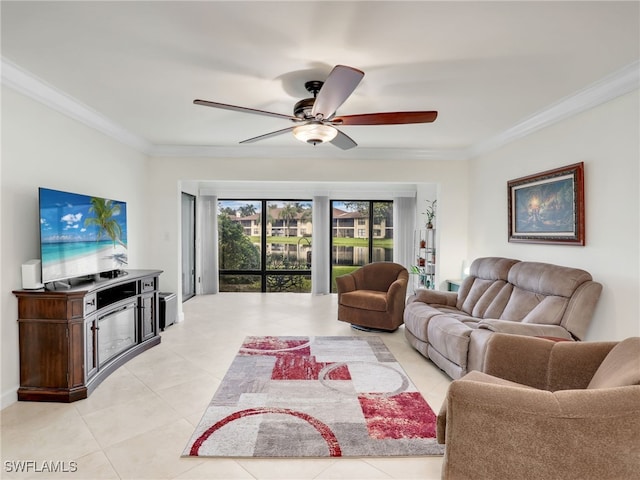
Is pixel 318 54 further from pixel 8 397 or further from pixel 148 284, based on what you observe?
pixel 8 397

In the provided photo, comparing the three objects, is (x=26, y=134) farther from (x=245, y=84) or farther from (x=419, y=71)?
(x=419, y=71)

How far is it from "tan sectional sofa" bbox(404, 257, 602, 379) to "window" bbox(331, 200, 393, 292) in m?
3.57

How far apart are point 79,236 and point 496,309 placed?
4.00 m

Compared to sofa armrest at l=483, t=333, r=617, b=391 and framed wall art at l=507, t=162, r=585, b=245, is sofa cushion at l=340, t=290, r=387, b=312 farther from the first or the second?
sofa armrest at l=483, t=333, r=617, b=391

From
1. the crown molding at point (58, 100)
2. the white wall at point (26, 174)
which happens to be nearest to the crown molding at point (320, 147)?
the crown molding at point (58, 100)

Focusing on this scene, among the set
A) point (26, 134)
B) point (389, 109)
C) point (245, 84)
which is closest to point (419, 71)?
point (389, 109)

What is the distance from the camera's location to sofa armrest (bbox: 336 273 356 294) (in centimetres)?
501

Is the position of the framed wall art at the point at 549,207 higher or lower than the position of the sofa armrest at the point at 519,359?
higher

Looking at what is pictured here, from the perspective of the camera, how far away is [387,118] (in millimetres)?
2742

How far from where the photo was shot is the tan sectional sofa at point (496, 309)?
2838 millimetres

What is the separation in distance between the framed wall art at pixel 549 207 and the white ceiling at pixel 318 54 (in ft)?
1.99

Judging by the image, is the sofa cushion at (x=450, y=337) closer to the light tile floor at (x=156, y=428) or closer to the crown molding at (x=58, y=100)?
the light tile floor at (x=156, y=428)

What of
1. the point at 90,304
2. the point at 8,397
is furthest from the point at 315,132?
the point at 8,397

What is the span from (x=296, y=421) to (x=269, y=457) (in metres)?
0.40
